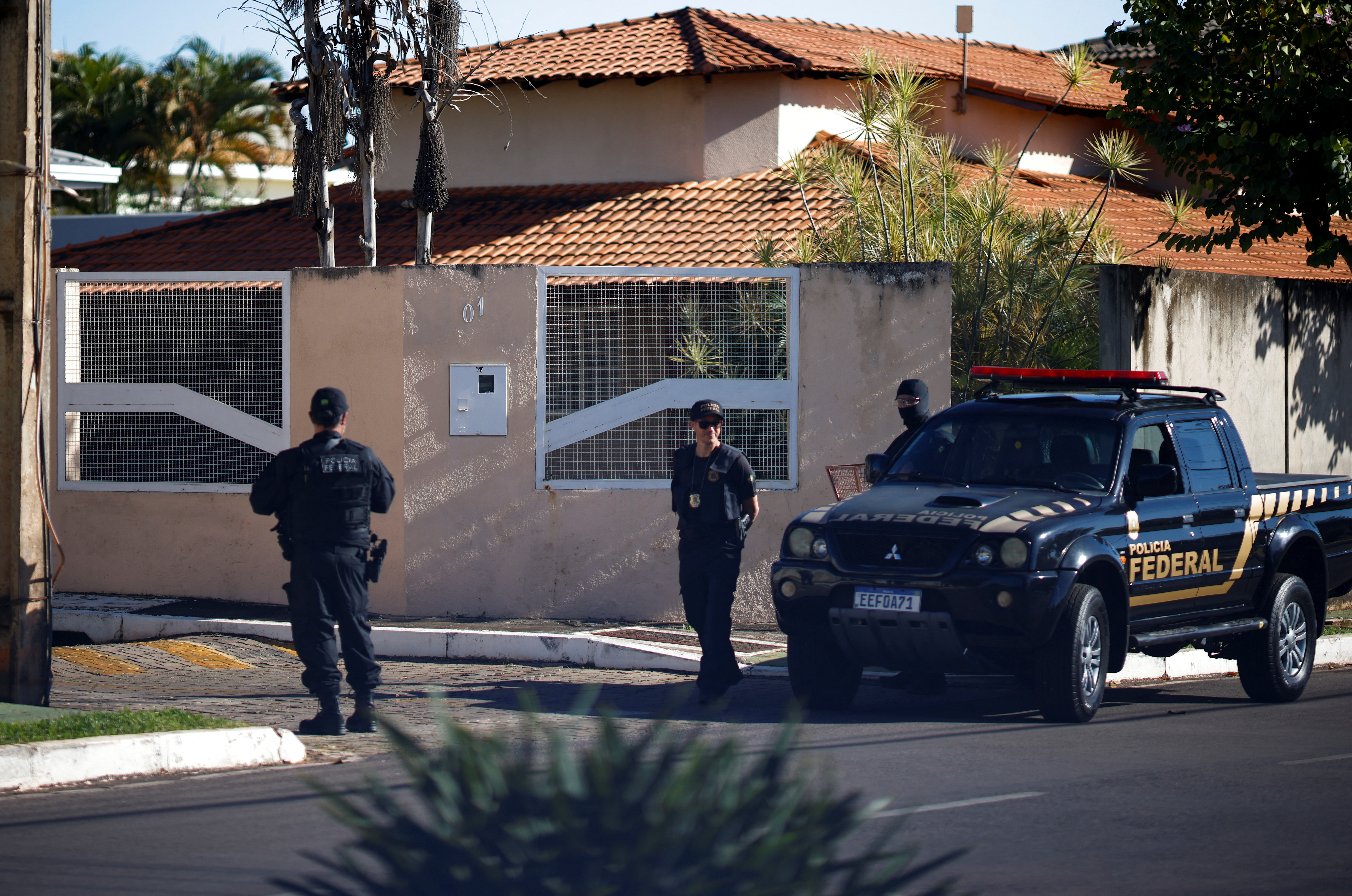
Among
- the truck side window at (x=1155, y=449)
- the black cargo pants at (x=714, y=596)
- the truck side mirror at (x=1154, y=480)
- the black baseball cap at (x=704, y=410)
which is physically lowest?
the black cargo pants at (x=714, y=596)

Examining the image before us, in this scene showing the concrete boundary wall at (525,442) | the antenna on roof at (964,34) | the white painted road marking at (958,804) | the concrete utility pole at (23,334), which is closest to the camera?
the white painted road marking at (958,804)

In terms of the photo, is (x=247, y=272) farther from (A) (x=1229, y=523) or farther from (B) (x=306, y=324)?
(A) (x=1229, y=523)

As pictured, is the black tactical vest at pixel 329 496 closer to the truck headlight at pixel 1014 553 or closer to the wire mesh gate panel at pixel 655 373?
the truck headlight at pixel 1014 553

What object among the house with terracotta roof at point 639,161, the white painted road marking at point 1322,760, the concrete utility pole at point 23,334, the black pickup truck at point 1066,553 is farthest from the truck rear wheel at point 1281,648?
the house with terracotta roof at point 639,161

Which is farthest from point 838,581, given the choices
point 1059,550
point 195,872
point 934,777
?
point 195,872

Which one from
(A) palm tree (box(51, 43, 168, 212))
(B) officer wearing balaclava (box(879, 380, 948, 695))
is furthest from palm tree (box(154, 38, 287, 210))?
(B) officer wearing balaclava (box(879, 380, 948, 695))

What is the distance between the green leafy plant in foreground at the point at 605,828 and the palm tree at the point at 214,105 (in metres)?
38.6

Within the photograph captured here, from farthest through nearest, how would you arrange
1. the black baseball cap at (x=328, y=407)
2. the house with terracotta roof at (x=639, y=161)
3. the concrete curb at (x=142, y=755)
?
the house with terracotta roof at (x=639, y=161), the black baseball cap at (x=328, y=407), the concrete curb at (x=142, y=755)

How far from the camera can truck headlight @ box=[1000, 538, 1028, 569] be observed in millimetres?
7840

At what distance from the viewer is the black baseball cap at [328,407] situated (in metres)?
7.76

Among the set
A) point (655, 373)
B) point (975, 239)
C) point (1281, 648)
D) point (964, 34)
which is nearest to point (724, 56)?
point (964, 34)

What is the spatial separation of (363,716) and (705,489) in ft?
7.88

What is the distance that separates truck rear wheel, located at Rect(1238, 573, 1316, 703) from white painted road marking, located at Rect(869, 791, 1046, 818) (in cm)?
343

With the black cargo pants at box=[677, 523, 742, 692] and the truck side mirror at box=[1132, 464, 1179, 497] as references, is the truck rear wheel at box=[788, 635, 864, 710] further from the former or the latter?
the truck side mirror at box=[1132, 464, 1179, 497]
